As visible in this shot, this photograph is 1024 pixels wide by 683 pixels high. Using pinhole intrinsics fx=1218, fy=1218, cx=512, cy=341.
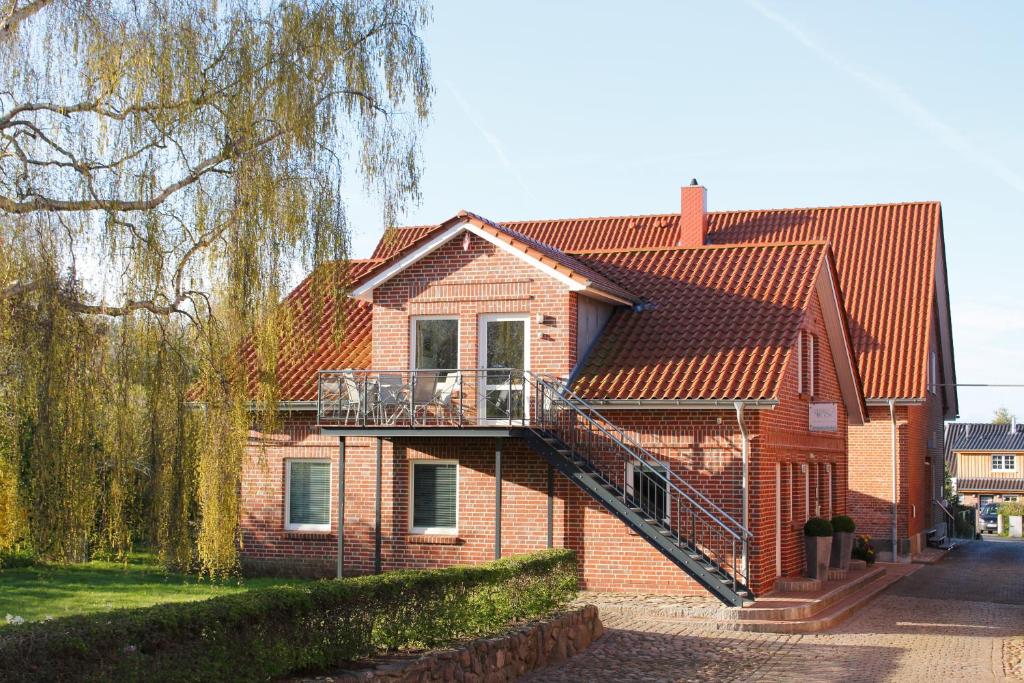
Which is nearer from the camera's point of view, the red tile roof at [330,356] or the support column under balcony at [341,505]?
the support column under balcony at [341,505]

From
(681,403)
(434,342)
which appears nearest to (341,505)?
(434,342)

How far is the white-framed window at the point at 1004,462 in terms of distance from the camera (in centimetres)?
7512

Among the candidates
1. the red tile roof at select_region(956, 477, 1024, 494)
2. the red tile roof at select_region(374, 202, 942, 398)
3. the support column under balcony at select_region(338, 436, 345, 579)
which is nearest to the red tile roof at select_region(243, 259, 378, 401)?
the support column under balcony at select_region(338, 436, 345, 579)

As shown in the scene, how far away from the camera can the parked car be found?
5548 cm

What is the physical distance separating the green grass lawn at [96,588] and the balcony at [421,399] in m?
3.33

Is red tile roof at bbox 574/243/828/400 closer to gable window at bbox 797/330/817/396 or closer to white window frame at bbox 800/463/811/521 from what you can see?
gable window at bbox 797/330/817/396

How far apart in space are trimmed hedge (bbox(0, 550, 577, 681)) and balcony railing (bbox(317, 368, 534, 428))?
515 cm

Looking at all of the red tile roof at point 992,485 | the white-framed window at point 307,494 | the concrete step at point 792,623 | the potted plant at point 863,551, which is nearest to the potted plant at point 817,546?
the concrete step at point 792,623

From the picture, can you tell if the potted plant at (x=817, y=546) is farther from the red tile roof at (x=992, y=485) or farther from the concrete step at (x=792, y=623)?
the red tile roof at (x=992, y=485)

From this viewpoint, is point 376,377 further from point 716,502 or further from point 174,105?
point 174,105

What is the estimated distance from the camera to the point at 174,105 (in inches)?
458

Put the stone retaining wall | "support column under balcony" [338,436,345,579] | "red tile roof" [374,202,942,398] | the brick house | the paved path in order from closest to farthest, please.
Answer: the stone retaining wall → the paved path → the brick house → "support column under balcony" [338,436,345,579] → "red tile roof" [374,202,942,398]

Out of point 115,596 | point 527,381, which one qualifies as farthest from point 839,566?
point 115,596

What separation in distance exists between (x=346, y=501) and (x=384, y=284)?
4.01 meters
